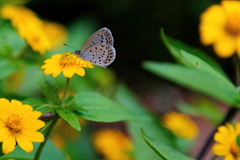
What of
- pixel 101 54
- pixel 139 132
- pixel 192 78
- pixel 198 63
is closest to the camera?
pixel 198 63

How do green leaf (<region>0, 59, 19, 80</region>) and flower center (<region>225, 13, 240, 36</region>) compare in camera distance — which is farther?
flower center (<region>225, 13, 240, 36</region>)

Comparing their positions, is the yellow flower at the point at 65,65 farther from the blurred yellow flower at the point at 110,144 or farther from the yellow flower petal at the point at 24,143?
the blurred yellow flower at the point at 110,144

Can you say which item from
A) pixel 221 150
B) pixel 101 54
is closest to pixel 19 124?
pixel 101 54

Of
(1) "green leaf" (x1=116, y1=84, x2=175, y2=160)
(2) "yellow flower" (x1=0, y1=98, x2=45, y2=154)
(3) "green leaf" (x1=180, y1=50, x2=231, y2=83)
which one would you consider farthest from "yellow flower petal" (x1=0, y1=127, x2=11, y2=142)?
(1) "green leaf" (x1=116, y1=84, x2=175, y2=160)

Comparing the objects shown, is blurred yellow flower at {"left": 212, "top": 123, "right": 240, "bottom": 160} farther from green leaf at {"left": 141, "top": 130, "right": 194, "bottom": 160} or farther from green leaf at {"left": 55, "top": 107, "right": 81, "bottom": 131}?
green leaf at {"left": 55, "top": 107, "right": 81, "bottom": 131}

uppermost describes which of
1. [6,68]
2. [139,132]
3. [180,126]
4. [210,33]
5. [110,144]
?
[210,33]

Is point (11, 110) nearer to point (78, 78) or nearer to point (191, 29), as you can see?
point (78, 78)

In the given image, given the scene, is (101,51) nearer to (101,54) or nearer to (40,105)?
(101,54)

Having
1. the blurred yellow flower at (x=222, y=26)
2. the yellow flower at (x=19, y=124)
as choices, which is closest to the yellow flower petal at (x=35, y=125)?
the yellow flower at (x=19, y=124)
